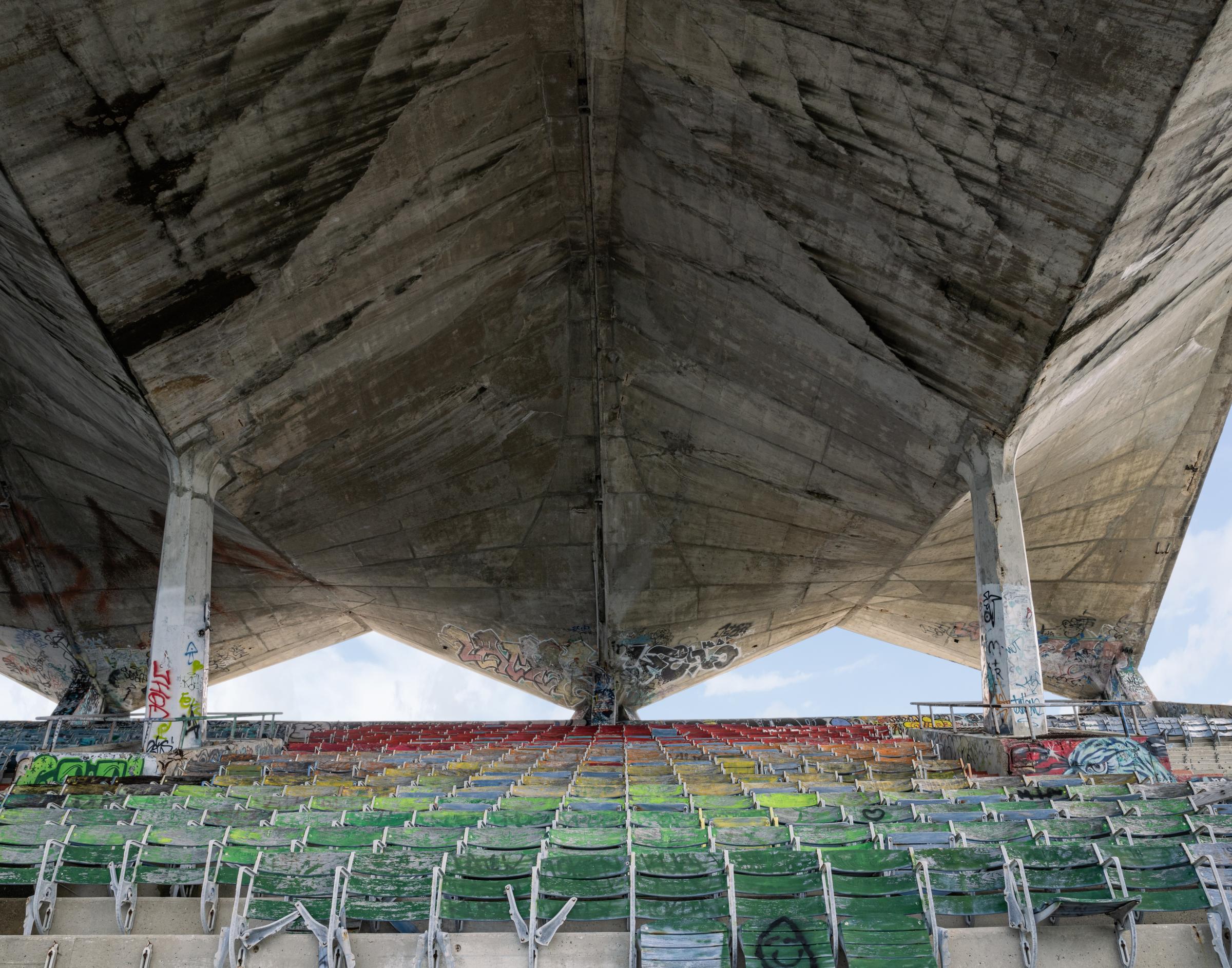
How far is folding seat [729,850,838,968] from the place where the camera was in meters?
4.48

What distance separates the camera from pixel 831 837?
19.4 ft

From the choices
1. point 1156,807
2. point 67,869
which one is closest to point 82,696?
point 67,869

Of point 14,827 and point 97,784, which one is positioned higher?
point 97,784

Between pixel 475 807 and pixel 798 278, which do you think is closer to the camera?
pixel 475 807

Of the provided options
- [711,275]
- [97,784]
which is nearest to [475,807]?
[97,784]

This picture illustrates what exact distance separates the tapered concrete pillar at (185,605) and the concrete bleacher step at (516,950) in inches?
441

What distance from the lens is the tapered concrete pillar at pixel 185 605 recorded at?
50.7 ft

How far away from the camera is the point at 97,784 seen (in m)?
11.2

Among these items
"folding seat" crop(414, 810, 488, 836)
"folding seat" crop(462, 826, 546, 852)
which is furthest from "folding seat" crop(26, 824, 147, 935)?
"folding seat" crop(462, 826, 546, 852)

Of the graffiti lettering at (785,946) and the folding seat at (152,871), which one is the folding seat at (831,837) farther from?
the folding seat at (152,871)

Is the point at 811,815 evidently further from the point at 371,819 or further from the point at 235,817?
the point at 235,817

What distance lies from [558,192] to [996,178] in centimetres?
884

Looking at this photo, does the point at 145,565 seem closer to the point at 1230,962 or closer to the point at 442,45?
the point at 442,45

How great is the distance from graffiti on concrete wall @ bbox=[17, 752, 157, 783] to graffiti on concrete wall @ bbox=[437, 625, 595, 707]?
14605 mm
